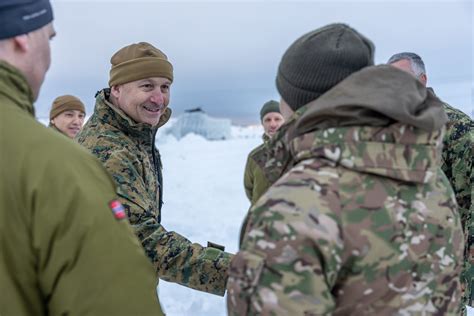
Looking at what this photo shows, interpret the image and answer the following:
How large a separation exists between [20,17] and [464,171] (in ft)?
9.26

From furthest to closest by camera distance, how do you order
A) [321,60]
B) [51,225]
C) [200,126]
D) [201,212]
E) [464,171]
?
[200,126]
[201,212]
[464,171]
[321,60]
[51,225]

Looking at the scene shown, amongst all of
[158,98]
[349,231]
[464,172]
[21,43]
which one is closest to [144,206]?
[158,98]

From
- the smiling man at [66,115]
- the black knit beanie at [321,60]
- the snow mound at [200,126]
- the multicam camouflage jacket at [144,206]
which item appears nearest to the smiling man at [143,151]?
the multicam camouflage jacket at [144,206]

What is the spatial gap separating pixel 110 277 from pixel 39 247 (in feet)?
0.61

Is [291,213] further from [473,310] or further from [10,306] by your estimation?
[473,310]

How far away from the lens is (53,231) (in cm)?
110

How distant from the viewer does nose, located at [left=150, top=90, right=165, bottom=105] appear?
8.82 feet

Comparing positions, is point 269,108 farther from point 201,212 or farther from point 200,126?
point 200,126

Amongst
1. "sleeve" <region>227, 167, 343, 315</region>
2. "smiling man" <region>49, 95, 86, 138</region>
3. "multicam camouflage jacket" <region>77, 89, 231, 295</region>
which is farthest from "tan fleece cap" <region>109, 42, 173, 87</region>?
"smiling man" <region>49, 95, 86, 138</region>

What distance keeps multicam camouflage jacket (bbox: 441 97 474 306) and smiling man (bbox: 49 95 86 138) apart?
4.21 m

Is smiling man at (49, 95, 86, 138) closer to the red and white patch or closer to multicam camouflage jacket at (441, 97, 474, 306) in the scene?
multicam camouflage jacket at (441, 97, 474, 306)

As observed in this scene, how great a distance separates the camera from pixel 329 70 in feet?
4.69

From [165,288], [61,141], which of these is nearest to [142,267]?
[61,141]

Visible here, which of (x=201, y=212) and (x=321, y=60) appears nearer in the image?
(x=321, y=60)
